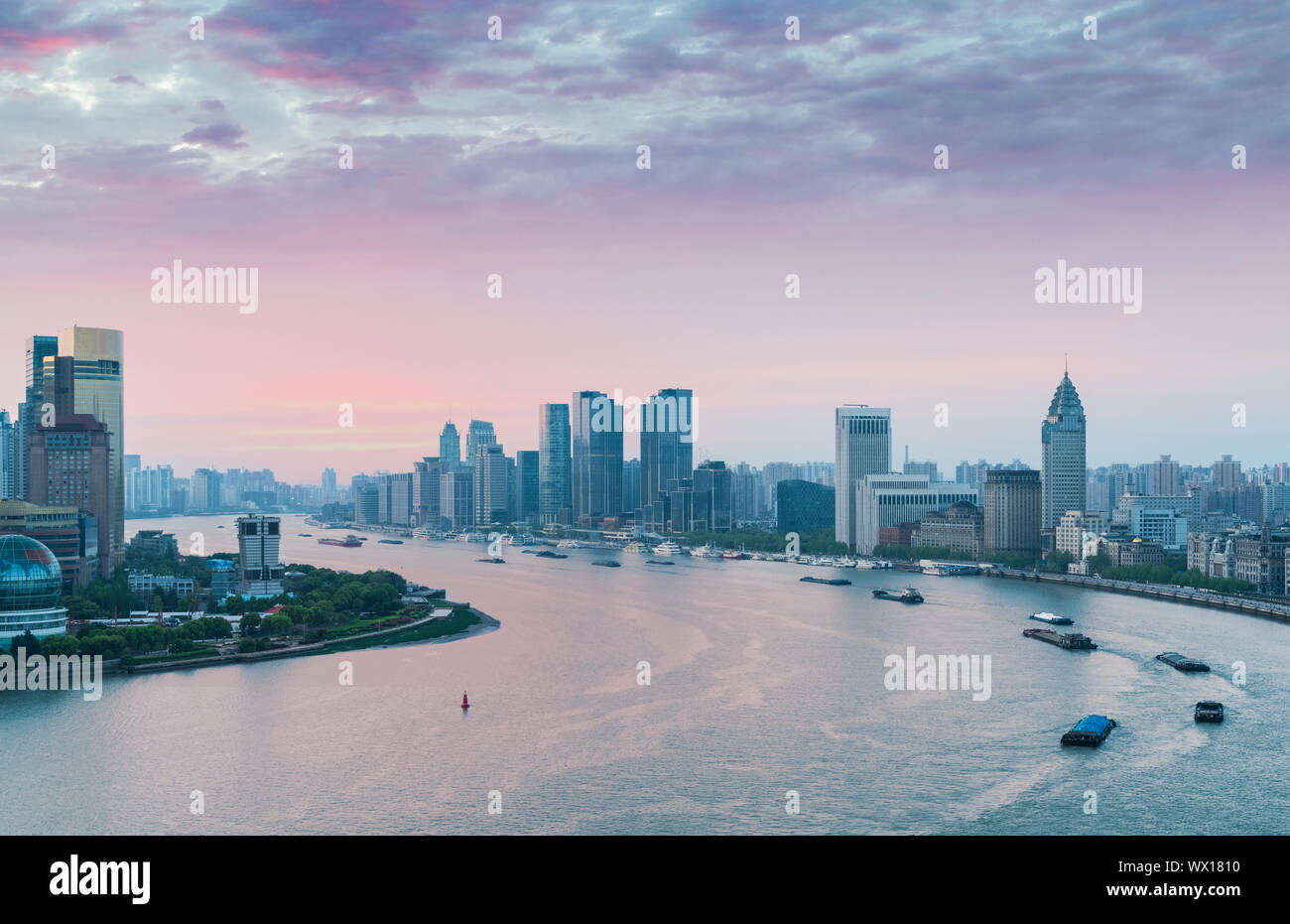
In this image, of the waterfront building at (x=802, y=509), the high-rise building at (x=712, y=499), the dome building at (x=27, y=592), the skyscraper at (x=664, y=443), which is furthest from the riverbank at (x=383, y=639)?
the skyscraper at (x=664, y=443)

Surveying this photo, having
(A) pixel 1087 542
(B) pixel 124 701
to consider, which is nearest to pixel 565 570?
(A) pixel 1087 542

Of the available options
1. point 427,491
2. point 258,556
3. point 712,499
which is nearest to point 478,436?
point 427,491

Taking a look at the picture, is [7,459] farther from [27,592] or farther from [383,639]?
[383,639]

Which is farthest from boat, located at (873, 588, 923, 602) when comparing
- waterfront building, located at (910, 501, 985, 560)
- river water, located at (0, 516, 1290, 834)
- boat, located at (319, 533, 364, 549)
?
boat, located at (319, 533, 364, 549)

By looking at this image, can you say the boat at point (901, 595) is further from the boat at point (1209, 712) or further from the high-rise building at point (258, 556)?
the high-rise building at point (258, 556)
